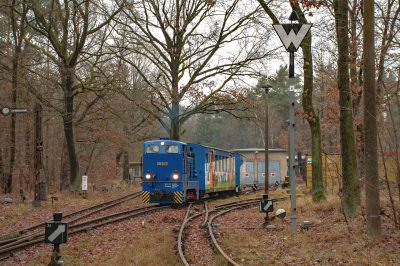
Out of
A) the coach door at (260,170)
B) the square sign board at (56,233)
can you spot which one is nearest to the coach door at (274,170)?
the coach door at (260,170)

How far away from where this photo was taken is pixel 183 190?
18047mm

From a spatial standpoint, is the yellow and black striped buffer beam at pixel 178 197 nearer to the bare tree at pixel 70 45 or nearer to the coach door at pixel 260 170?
the bare tree at pixel 70 45

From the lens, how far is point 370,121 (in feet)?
25.9

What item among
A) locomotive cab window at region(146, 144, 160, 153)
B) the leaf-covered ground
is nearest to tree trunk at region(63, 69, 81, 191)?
locomotive cab window at region(146, 144, 160, 153)

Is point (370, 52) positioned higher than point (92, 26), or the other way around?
point (92, 26)

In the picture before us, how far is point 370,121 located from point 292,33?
3.31 meters

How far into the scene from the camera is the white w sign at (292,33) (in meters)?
9.98

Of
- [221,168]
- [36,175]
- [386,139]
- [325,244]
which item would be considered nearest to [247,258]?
[325,244]

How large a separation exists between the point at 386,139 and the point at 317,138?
23.2ft

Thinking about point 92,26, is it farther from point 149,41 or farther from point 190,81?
point 190,81

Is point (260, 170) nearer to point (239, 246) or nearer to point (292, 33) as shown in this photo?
point (292, 33)

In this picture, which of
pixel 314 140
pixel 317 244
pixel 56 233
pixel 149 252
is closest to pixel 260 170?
pixel 314 140

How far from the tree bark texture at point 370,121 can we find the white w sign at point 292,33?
87.2 inches

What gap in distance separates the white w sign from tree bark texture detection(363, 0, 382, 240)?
221 centimetres
